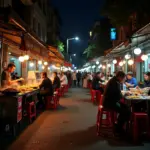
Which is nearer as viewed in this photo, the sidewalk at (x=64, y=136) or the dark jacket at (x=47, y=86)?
the sidewalk at (x=64, y=136)

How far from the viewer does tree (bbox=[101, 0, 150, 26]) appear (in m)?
17.5

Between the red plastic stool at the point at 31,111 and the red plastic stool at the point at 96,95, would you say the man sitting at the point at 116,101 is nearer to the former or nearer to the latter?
the red plastic stool at the point at 31,111

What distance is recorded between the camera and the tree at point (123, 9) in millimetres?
17545

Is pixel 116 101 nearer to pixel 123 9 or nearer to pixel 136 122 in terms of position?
pixel 136 122

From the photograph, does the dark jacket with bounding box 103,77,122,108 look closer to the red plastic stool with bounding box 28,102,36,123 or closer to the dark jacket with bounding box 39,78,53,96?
the red plastic stool with bounding box 28,102,36,123

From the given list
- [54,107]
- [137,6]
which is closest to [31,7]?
[137,6]

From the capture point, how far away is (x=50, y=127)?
8734 millimetres

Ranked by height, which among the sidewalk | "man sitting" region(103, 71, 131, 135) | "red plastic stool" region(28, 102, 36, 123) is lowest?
the sidewalk

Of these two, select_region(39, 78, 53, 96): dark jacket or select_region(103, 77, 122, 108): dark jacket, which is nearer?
select_region(103, 77, 122, 108): dark jacket

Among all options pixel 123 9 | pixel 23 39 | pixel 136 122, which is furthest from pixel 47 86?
pixel 123 9

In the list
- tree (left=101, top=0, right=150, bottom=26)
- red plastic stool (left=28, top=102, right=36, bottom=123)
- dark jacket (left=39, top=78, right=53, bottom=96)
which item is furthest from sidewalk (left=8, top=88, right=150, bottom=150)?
tree (left=101, top=0, right=150, bottom=26)

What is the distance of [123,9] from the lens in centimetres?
1881

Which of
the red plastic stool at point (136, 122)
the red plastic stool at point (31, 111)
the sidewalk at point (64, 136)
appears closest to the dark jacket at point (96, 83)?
the sidewalk at point (64, 136)

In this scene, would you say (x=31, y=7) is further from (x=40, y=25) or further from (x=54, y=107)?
(x=54, y=107)
